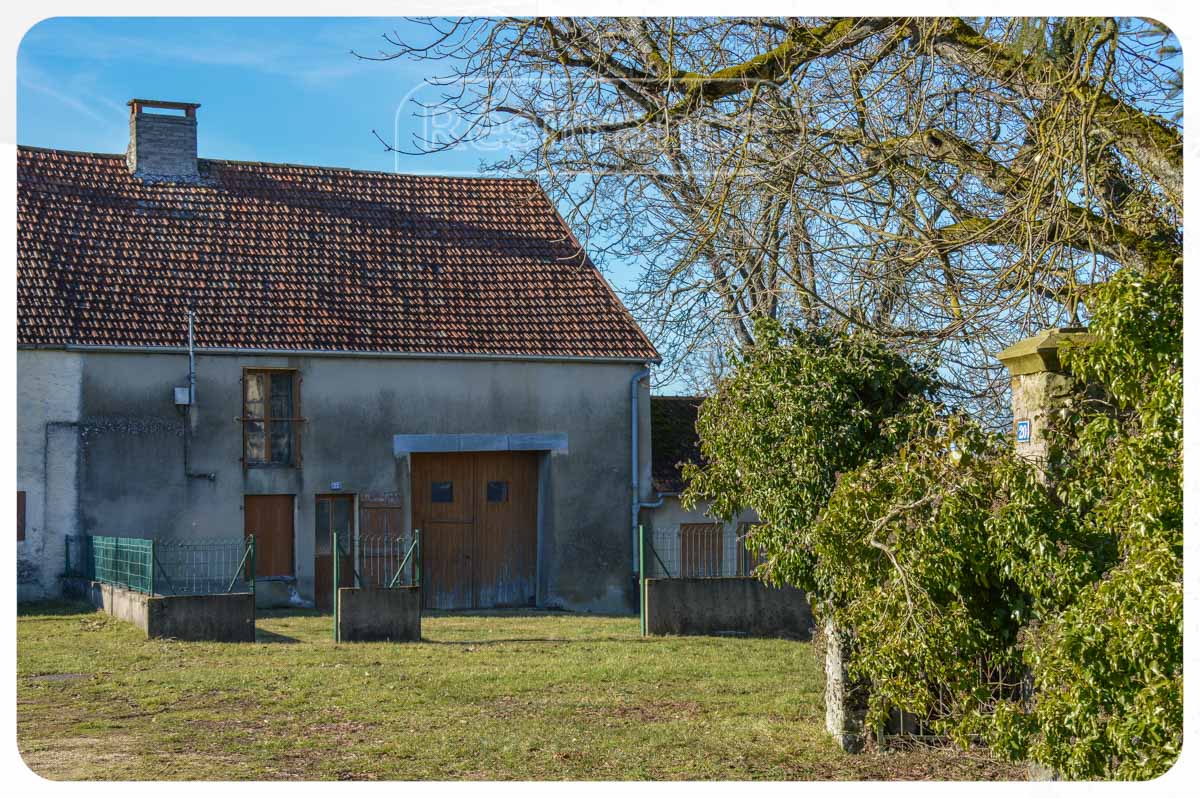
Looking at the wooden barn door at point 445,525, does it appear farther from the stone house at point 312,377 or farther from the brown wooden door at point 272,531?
the brown wooden door at point 272,531

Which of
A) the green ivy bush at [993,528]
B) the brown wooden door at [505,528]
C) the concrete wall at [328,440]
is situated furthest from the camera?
the brown wooden door at [505,528]

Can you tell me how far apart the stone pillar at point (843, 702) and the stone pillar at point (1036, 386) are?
207 centimetres

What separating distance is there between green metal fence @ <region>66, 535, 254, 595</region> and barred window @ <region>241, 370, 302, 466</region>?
1196 mm

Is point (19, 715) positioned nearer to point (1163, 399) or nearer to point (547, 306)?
point (1163, 399)

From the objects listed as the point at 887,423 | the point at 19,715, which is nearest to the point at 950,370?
the point at 887,423

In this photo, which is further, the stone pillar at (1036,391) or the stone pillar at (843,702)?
the stone pillar at (843,702)

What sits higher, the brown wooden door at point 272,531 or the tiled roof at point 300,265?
the tiled roof at point 300,265

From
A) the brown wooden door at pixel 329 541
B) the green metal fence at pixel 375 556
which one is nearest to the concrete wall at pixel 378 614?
the green metal fence at pixel 375 556

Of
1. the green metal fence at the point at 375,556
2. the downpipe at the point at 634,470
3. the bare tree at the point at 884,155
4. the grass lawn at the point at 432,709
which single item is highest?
the bare tree at the point at 884,155

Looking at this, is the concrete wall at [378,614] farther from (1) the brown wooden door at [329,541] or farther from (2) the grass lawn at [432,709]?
(1) the brown wooden door at [329,541]

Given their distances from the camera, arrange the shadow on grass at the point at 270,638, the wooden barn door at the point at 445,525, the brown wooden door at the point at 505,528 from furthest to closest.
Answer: the brown wooden door at the point at 505,528
the wooden barn door at the point at 445,525
the shadow on grass at the point at 270,638

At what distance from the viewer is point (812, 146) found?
27.4ft

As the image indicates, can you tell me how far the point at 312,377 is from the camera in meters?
16.8

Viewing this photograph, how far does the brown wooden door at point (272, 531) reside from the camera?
54.4ft
